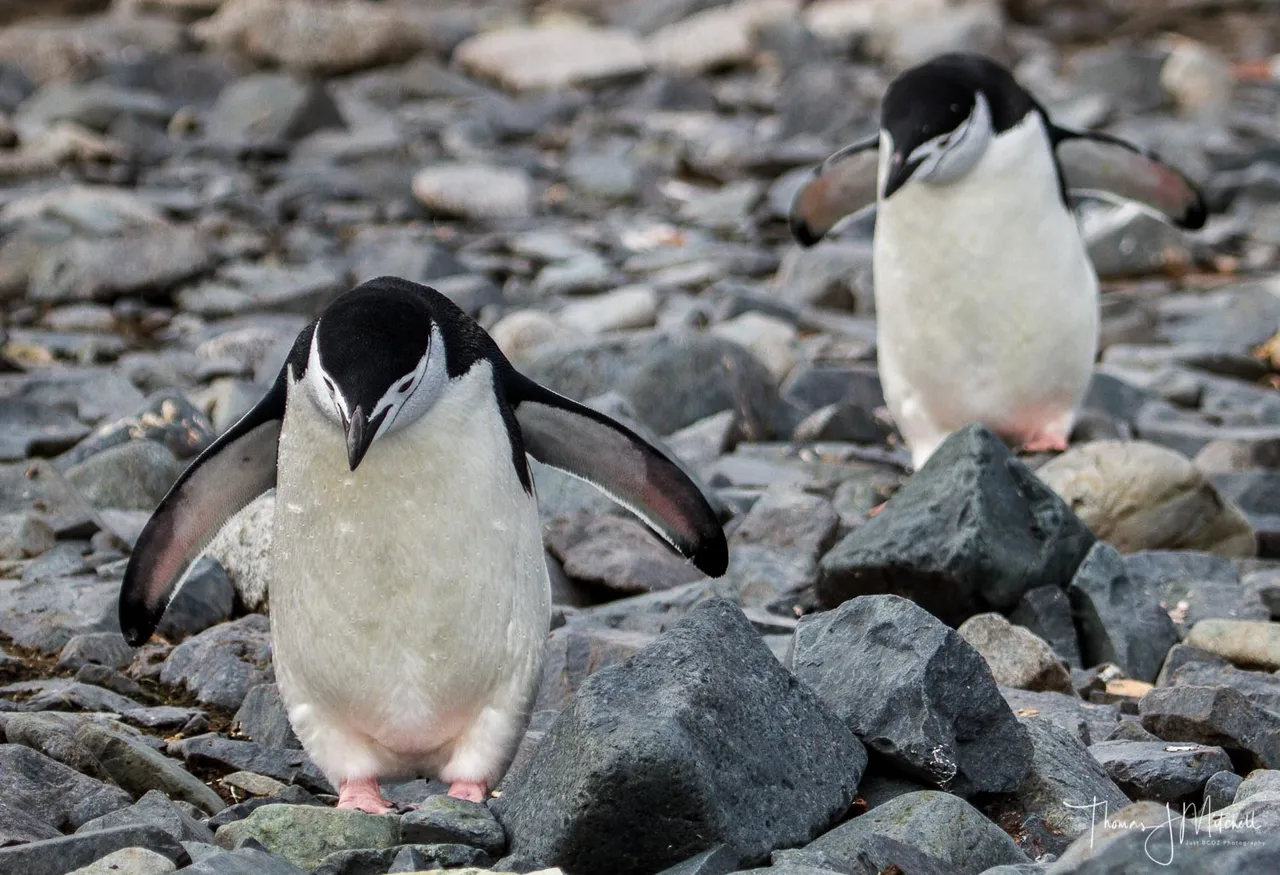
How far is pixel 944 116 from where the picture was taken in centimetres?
636

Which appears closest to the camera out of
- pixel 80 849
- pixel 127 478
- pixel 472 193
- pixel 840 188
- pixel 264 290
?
pixel 80 849

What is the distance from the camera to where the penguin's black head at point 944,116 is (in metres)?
6.34

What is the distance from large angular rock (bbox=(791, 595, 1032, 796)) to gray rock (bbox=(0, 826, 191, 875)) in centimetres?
134

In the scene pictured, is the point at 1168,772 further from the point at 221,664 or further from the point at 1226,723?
the point at 221,664

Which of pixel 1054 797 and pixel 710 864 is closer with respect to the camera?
pixel 710 864

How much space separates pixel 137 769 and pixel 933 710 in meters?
1.64

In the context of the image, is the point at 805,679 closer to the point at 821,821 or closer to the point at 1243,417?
the point at 821,821

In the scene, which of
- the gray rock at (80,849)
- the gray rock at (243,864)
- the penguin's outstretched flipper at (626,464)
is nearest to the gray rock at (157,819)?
the gray rock at (80,849)

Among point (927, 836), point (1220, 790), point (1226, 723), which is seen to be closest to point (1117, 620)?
point (1226, 723)

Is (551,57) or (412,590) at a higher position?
(412,590)

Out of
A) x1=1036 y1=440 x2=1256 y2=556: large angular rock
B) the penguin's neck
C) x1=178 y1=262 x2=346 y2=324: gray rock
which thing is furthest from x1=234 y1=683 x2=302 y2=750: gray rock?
x1=178 y1=262 x2=346 y2=324: gray rock

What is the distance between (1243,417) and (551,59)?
11.6 metres

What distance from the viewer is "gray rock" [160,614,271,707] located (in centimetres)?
469

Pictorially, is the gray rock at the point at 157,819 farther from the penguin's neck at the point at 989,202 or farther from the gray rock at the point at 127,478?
the penguin's neck at the point at 989,202
